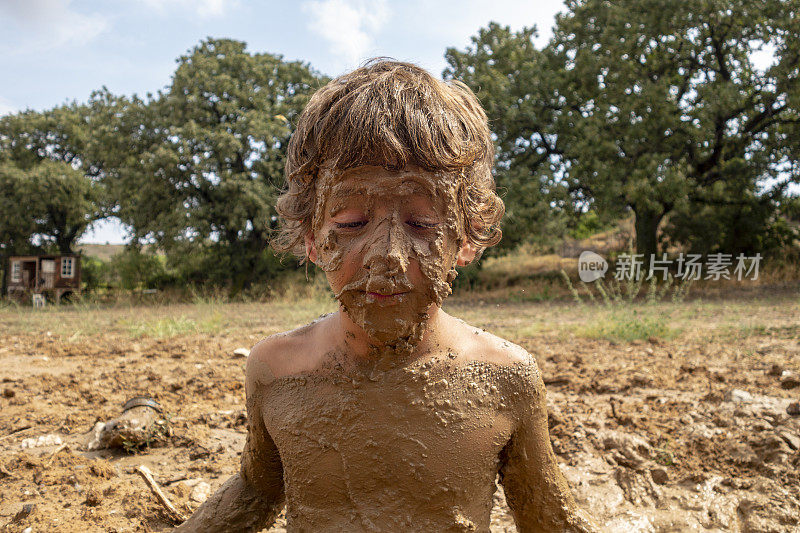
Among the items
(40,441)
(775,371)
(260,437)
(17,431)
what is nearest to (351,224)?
(260,437)

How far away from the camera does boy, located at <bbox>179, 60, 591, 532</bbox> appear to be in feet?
4.31

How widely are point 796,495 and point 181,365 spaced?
4.74 meters

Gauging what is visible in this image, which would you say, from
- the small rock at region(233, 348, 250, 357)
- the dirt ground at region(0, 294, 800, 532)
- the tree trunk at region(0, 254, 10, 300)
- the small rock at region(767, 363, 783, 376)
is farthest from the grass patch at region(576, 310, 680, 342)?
the tree trunk at region(0, 254, 10, 300)

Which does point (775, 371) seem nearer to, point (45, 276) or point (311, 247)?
point (311, 247)

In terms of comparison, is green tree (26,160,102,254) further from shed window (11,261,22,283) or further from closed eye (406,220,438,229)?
closed eye (406,220,438,229)

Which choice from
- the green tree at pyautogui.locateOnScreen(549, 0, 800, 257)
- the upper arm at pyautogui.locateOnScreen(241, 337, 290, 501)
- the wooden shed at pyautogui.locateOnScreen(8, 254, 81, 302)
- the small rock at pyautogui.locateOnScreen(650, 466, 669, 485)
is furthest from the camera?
the wooden shed at pyautogui.locateOnScreen(8, 254, 81, 302)

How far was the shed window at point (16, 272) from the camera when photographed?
58.7 ft

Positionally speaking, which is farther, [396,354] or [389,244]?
[396,354]

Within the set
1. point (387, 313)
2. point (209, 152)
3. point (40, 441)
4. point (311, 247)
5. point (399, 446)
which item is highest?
point (209, 152)

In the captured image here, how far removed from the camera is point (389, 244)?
1.25 m

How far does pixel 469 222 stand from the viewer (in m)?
1.53

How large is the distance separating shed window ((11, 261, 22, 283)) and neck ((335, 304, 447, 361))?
2046 cm

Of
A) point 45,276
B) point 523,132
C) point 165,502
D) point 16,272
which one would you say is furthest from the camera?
point 16,272

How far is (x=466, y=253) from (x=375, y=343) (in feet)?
1.21
